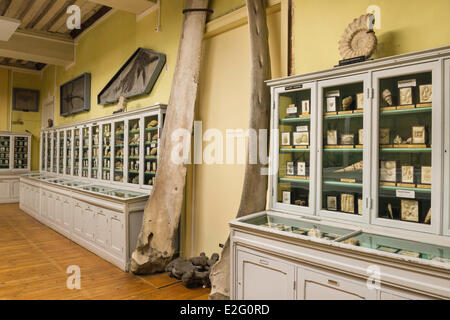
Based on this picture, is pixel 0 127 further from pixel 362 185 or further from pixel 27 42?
pixel 362 185

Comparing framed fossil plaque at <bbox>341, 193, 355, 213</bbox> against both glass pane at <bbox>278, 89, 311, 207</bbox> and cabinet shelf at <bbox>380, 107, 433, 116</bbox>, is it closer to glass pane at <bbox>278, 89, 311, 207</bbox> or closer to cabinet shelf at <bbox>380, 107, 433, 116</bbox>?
glass pane at <bbox>278, 89, 311, 207</bbox>

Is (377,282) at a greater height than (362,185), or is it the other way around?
(362,185)

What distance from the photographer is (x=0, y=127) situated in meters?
10.4

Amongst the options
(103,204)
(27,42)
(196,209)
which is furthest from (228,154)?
(27,42)

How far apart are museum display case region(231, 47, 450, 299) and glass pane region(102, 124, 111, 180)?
381 centimetres

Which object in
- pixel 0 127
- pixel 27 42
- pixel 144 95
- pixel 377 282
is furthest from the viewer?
pixel 0 127

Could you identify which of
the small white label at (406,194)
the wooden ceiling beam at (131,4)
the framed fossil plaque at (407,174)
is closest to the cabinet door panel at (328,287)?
the small white label at (406,194)

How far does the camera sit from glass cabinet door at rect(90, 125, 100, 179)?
252 inches

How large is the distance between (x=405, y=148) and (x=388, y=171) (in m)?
0.20

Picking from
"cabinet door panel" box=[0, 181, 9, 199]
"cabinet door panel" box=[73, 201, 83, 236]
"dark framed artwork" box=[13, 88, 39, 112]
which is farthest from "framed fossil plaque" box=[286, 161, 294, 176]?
"dark framed artwork" box=[13, 88, 39, 112]

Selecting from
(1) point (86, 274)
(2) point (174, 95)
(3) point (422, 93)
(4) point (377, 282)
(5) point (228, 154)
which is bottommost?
(1) point (86, 274)

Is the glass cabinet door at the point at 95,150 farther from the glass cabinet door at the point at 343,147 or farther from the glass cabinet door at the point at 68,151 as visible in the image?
the glass cabinet door at the point at 343,147

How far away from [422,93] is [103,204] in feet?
13.9

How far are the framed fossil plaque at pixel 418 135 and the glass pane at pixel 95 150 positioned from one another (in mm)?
5472
